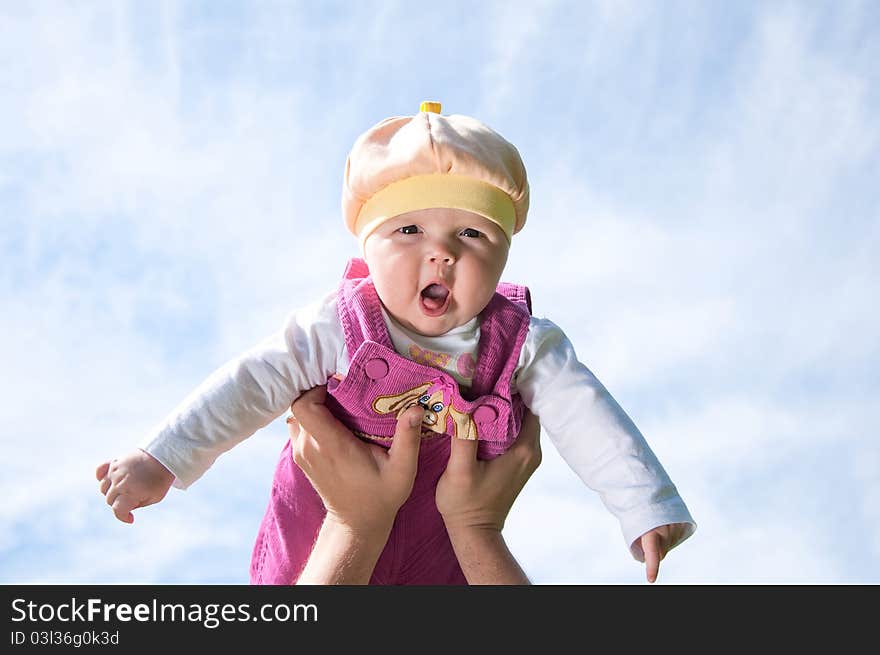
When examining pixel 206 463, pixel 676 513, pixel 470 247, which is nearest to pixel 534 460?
pixel 676 513

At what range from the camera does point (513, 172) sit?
2.26 m

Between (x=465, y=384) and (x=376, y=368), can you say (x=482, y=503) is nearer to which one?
(x=465, y=384)

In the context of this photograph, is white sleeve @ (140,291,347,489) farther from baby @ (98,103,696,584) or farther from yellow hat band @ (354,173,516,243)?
yellow hat band @ (354,173,516,243)

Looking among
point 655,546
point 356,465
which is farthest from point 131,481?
point 655,546

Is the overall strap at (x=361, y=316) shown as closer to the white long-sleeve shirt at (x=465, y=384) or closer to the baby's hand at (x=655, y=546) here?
the white long-sleeve shirt at (x=465, y=384)

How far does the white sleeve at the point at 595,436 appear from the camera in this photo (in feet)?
7.21

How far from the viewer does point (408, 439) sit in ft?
7.43

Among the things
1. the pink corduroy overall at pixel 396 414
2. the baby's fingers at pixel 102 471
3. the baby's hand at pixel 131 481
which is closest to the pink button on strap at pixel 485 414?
the pink corduroy overall at pixel 396 414

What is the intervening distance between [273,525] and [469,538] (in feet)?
1.74

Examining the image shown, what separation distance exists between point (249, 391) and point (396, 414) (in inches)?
13.4
